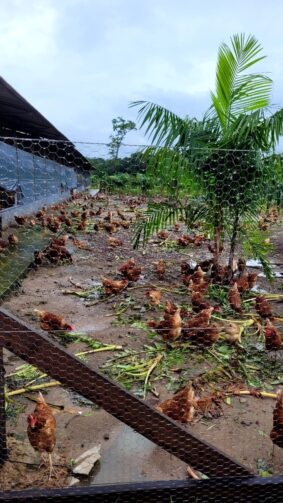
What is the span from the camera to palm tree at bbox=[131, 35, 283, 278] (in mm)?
3986

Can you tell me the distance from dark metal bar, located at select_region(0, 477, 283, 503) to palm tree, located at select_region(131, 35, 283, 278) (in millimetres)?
2881

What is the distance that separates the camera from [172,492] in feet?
4.98

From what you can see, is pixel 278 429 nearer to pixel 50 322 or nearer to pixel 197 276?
pixel 50 322

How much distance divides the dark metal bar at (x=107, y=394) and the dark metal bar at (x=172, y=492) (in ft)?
0.19

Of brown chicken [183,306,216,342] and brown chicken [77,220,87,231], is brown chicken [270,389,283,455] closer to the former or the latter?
brown chicken [183,306,216,342]

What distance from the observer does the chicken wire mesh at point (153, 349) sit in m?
1.50

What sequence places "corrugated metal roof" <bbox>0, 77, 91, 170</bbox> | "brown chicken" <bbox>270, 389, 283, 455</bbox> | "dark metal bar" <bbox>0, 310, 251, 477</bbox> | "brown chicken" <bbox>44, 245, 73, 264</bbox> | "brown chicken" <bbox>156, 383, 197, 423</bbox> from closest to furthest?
1. "dark metal bar" <bbox>0, 310, 251, 477</bbox>
2. "brown chicken" <bbox>270, 389, 283, 455</bbox>
3. "brown chicken" <bbox>156, 383, 197, 423</bbox>
4. "brown chicken" <bbox>44, 245, 73, 264</bbox>
5. "corrugated metal roof" <bbox>0, 77, 91, 170</bbox>

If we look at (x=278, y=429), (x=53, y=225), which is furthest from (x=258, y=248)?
(x=53, y=225)

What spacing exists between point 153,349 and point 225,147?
224 cm

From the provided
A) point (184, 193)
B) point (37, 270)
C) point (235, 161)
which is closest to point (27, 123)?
point (37, 270)

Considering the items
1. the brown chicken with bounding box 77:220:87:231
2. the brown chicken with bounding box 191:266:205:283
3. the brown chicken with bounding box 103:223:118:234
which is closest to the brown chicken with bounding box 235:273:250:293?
the brown chicken with bounding box 191:266:205:283

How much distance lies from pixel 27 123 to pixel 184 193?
578cm

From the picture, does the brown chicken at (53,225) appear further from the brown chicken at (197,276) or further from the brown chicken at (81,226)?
the brown chicken at (197,276)

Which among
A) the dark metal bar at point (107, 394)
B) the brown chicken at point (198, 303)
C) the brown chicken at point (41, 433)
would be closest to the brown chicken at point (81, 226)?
the brown chicken at point (198, 303)
